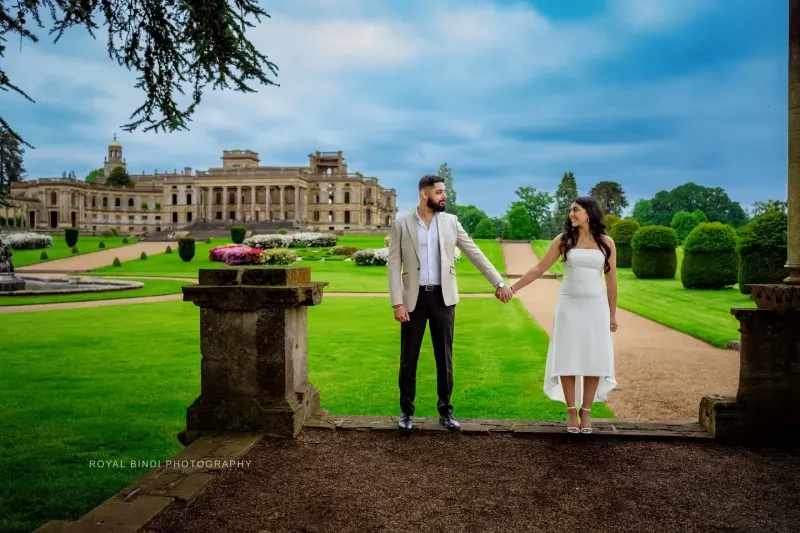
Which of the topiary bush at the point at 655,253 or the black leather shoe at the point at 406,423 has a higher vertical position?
the topiary bush at the point at 655,253

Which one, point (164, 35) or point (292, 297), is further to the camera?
point (164, 35)

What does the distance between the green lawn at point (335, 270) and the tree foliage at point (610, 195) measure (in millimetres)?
41764

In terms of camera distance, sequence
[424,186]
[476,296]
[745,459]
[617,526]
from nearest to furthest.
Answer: [617,526] < [745,459] < [424,186] < [476,296]

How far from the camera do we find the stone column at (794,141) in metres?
7.33

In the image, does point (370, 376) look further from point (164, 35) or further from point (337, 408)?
point (164, 35)

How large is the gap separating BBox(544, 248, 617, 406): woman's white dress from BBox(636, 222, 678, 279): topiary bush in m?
25.4

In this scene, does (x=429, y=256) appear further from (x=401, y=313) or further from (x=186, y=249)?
(x=186, y=249)

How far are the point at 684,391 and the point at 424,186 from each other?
4625 millimetres

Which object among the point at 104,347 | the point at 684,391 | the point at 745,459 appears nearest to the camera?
the point at 745,459

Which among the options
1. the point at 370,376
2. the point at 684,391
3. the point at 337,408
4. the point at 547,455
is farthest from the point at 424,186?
the point at 684,391

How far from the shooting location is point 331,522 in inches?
127

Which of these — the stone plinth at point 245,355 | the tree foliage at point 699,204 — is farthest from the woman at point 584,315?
the tree foliage at point 699,204

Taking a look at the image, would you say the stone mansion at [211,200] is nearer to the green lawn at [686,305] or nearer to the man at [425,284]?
the green lawn at [686,305]

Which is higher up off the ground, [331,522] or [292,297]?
[292,297]
